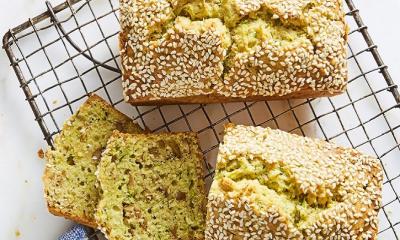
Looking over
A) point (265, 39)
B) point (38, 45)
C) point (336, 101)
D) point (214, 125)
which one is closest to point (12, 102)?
point (38, 45)

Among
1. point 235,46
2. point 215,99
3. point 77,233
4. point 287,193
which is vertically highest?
point 235,46

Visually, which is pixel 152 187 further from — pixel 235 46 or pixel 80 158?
pixel 235 46

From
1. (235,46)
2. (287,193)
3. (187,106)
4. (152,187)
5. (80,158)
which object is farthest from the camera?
(187,106)

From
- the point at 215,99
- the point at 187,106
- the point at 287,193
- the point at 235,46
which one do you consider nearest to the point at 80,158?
the point at 187,106

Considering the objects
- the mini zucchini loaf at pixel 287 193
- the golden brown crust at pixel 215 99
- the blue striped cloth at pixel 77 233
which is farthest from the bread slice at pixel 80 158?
the mini zucchini loaf at pixel 287 193

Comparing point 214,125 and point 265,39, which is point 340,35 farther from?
point 214,125

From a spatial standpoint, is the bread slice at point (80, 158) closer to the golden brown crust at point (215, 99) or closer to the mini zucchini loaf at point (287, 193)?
the golden brown crust at point (215, 99)
